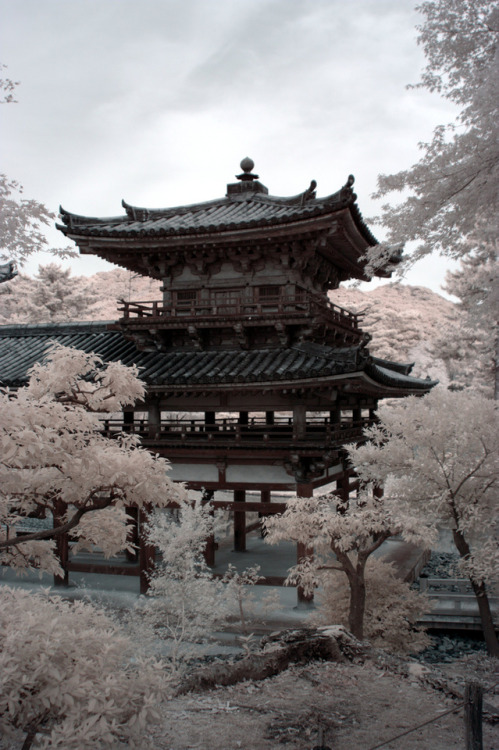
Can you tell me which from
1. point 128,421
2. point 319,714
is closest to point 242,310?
point 128,421

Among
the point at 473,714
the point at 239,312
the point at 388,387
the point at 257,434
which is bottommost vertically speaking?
the point at 473,714

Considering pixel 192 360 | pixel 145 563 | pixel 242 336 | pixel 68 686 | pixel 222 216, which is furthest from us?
pixel 222 216

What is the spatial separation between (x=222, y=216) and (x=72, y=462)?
11518 mm

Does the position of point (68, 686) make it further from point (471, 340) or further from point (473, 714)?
point (471, 340)

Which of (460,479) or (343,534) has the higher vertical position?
(460,479)

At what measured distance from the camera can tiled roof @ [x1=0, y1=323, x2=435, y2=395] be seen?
41.0 feet

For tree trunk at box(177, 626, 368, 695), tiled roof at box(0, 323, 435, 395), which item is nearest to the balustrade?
tiled roof at box(0, 323, 435, 395)

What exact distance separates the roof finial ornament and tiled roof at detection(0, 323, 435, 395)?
6.30m

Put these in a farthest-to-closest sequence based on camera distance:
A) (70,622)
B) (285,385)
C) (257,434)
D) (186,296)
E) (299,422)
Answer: (186,296) → (257,434) → (299,422) → (285,385) → (70,622)

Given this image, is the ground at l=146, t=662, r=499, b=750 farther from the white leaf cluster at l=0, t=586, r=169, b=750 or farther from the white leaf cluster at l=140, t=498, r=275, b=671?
the white leaf cluster at l=0, t=586, r=169, b=750

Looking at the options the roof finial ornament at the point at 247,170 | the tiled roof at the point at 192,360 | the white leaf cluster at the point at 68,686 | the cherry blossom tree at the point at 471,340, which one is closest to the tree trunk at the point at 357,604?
the tiled roof at the point at 192,360

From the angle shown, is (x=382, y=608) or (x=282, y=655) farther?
(x=382, y=608)

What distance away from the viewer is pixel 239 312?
1422 cm

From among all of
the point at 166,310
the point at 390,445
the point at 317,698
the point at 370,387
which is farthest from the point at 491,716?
the point at 166,310
